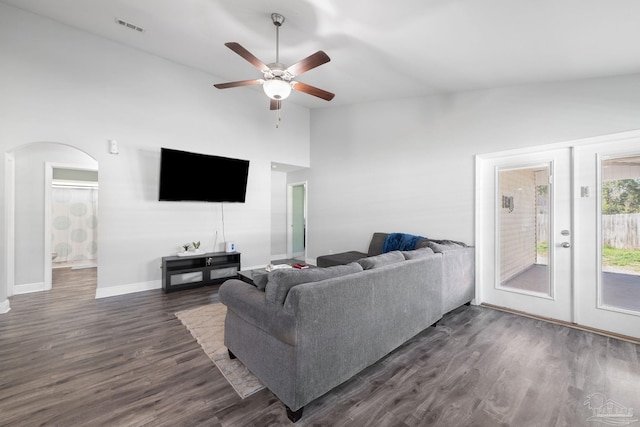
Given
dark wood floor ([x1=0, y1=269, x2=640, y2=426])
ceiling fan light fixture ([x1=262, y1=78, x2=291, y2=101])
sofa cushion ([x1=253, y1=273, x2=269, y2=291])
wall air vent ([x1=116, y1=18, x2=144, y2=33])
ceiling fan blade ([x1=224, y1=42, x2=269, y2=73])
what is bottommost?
dark wood floor ([x1=0, y1=269, x2=640, y2=426])

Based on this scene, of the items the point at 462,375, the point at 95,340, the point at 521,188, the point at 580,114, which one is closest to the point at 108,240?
the point at 95,340

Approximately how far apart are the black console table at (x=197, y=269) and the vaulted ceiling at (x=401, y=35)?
3196 millimetres

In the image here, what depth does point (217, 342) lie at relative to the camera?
8.32 ft

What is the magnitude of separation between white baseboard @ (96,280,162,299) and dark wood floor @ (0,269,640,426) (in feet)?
2.58

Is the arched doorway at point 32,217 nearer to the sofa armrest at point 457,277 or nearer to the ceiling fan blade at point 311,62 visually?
the ceiling fan blade at point 311,62

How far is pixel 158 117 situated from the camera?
4.26 meters

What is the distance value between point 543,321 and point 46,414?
15.0ft

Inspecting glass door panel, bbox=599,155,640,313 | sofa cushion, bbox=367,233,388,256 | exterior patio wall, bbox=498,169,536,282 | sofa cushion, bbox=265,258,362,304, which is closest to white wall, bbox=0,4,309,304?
sofa cushion, bbox=367,233,388,256

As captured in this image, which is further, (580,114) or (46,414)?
(580,114)

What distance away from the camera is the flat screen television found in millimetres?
4223

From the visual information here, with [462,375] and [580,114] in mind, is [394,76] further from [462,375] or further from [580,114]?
[462,375]

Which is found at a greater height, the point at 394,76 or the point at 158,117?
the point at 394,76

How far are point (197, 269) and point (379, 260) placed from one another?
3.32m

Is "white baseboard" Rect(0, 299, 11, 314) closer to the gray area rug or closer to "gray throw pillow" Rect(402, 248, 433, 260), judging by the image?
the gray area rug
